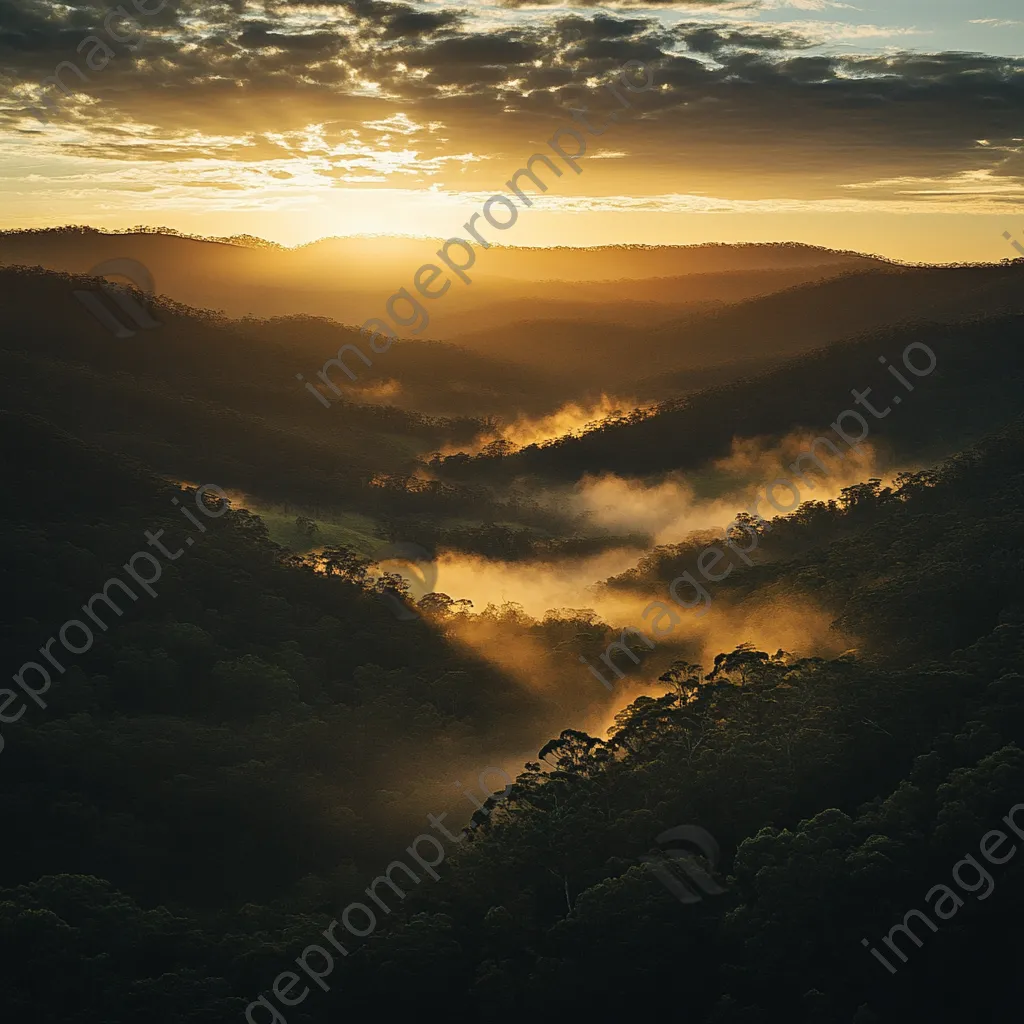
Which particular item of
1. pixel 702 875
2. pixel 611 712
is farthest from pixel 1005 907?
pixel 611 712

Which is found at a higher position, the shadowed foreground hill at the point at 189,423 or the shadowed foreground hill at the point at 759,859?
the shadowed foreground hill at the point at 759,859

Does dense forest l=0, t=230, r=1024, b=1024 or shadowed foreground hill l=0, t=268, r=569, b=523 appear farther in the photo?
shadowed foreground hill l=0, t=268, r=569, b=523

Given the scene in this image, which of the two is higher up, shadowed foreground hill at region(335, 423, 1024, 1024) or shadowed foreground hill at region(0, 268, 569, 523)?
shadowed foreground hill at region(335, 423, 1024, 1024)

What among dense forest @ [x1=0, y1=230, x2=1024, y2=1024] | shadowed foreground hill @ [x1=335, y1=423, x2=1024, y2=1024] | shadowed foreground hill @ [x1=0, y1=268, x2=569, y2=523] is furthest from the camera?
shadowed foreground hill @ [x1=0, y1=268, x2=569, y2=523]

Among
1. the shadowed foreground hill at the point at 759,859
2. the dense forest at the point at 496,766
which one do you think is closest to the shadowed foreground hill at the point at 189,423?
the dense forest at the point at 496,766

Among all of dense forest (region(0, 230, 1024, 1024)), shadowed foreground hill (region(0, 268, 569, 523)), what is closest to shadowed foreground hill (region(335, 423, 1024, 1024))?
dense forest (region(0, 230, 1024, 1024))

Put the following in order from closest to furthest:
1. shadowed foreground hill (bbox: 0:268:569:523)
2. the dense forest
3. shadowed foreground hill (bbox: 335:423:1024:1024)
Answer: shadowed foreground hill (bbox: 335:423:1024:1024)
the dense forest
shadowed foreground hill (bbox: 0:268:569:523)

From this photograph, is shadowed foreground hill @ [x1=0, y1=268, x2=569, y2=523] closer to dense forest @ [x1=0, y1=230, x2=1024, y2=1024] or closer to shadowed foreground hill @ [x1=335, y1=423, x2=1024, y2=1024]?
dense forest @ [x1=0, y1=230, x2=1024, y2=1024]

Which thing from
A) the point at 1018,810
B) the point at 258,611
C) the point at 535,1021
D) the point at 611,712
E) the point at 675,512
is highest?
the point at 1018,810

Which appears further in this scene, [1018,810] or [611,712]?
[611,712]

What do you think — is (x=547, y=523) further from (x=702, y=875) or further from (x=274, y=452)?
(x=702, y=875)

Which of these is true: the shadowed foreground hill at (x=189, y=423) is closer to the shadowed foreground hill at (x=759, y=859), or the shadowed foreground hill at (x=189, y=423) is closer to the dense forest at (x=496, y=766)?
the dense forest at (x=496, y=766)
